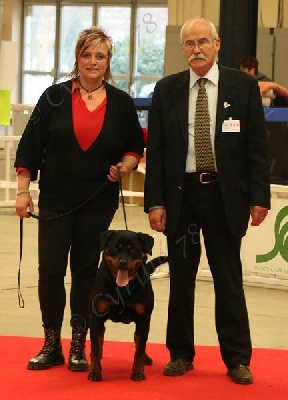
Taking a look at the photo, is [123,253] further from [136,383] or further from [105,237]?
[136,383]

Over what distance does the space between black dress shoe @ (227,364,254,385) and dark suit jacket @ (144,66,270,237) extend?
0.55 meters

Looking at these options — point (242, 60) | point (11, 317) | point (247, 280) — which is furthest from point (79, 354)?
point (242, 60)

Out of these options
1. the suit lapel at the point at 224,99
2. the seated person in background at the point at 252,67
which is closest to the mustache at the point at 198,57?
the suit lapel at the point at 224,99

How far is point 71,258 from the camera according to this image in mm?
4250

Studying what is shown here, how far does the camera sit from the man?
3.93 m

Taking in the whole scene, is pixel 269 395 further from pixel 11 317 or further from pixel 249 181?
pixel 11 317

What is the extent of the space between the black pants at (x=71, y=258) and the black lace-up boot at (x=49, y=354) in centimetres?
4

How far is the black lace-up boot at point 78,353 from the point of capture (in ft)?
13.7

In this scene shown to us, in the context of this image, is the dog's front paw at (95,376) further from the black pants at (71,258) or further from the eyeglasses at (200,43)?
the eyeglasses at (200,43)

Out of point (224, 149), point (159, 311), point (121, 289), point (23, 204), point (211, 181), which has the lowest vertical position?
point (159, 311)

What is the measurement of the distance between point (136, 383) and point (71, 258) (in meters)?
0.61

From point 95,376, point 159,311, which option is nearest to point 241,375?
point 95,376

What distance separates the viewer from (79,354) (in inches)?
166

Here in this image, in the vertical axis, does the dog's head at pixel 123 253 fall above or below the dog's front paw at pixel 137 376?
above
